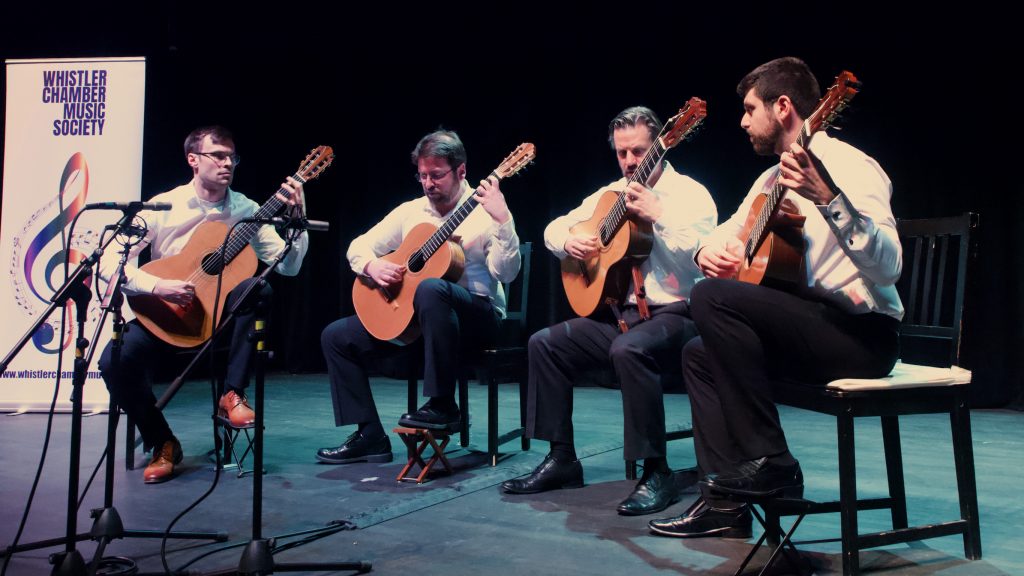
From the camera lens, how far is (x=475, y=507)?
261cm

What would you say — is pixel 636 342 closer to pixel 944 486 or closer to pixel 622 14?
pixel 944 486

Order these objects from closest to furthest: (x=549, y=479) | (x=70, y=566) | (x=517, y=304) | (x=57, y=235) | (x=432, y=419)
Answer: (x=70, y=566)
(x=549, y=479)
(x=432, y=419)
(x=517, y=304)
(x=57, y=235)

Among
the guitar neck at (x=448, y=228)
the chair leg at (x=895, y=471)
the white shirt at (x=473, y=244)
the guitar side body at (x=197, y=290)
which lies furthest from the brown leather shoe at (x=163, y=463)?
the chair leg at (x=895, y=471)

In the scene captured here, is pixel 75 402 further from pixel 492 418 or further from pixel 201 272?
pixel 492 418

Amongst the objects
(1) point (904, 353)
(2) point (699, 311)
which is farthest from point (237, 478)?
(1) point (904, 353)

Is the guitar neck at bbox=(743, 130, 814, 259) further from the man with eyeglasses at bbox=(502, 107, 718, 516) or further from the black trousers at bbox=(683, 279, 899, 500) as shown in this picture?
→ the man with eyeglasses at bbox=(502, 107, 718, 516)

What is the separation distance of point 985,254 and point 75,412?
4.49m

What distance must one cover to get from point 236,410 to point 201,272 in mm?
547

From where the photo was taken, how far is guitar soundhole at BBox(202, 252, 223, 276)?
320 cm

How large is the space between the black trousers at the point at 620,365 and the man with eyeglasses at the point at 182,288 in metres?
1.00

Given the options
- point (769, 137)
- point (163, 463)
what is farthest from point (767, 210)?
point (163, 463)

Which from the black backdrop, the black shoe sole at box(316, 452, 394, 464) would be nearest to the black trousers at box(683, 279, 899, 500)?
the black shoe sole at box(316, 452, 394, 464)

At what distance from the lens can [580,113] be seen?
550 cm

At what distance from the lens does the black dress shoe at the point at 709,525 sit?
2.26m
